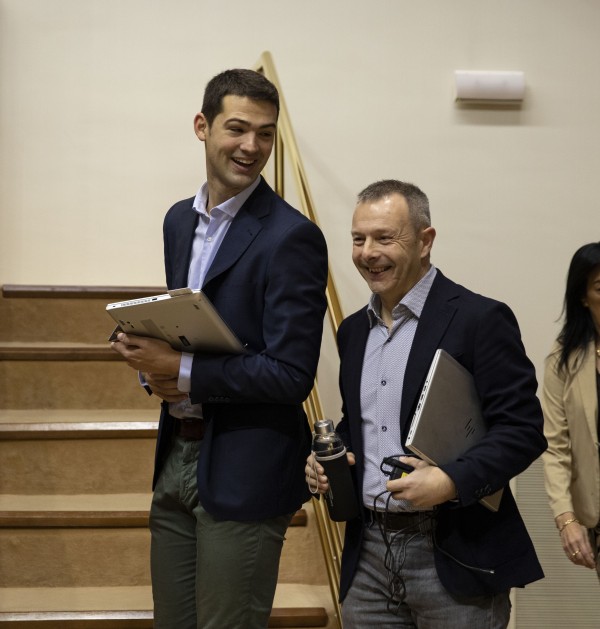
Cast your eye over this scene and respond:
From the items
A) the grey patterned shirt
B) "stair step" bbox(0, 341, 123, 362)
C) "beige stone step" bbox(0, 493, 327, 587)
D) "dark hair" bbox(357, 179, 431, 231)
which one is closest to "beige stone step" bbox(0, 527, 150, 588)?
"beige stone step" bbox(0, 493, 327, 587)

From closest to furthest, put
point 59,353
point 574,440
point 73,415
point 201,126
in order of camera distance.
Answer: point 201,126
point 574,440
point 73,415
point 59,353

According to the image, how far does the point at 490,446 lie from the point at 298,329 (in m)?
0.44

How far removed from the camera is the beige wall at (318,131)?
14.5ft

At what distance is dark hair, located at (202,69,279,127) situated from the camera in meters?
2.00

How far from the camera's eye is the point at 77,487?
327 cm

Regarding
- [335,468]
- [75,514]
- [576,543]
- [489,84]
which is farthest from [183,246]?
[489,84]

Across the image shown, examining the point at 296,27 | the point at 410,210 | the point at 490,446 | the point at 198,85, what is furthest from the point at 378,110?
the point at 490,446

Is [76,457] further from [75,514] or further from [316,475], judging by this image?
[316,475]

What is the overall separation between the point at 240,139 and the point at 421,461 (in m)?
0.78

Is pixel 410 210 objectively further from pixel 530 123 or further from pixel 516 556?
pixel 530 123

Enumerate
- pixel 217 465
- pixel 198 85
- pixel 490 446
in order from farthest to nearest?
pixel 198 85, pixel 217 465, pixel 490 446

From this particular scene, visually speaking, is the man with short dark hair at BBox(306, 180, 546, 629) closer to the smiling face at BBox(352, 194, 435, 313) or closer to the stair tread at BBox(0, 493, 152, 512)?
the smiling face at BBox(352, 194, 435, 313)

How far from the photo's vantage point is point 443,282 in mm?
1956

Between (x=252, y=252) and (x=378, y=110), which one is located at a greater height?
(x=378, y=110)
